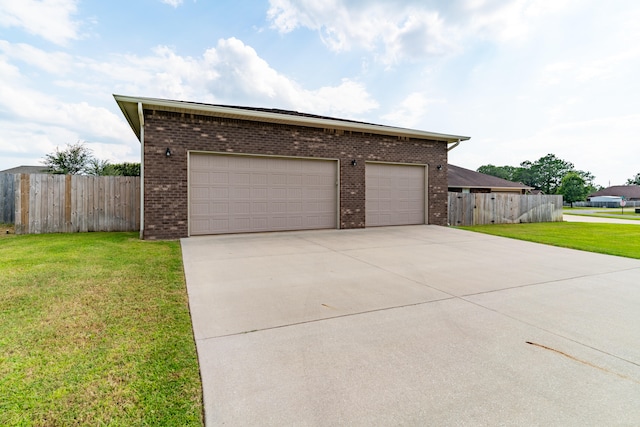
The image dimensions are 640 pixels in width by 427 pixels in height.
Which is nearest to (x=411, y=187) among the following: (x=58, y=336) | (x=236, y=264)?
(x=236, y=264)

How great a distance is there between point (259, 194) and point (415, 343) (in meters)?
7.54

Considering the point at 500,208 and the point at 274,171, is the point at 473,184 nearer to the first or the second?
the point at 500,208

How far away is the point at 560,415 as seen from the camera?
68.8 inches

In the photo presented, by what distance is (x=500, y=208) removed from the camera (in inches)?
606

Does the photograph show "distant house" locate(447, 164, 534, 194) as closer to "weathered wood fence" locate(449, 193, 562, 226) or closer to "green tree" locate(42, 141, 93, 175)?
"weathered wood fence" locate(449, 193, 562, 226)

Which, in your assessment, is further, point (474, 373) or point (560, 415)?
point (474, 373)

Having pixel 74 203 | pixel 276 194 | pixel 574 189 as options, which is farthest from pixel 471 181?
pixel 574 189

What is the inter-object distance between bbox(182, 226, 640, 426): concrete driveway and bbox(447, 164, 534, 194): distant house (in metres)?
17.0

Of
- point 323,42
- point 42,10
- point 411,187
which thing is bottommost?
point 411,187

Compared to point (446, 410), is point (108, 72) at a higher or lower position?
higher

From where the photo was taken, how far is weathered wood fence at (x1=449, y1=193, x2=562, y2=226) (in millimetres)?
13984

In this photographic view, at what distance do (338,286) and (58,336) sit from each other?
2.96 meters

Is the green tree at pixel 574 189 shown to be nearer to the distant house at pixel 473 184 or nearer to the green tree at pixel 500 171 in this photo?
the green tree at pixel 500 171

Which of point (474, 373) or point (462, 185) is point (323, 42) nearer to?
point (474, 373)
